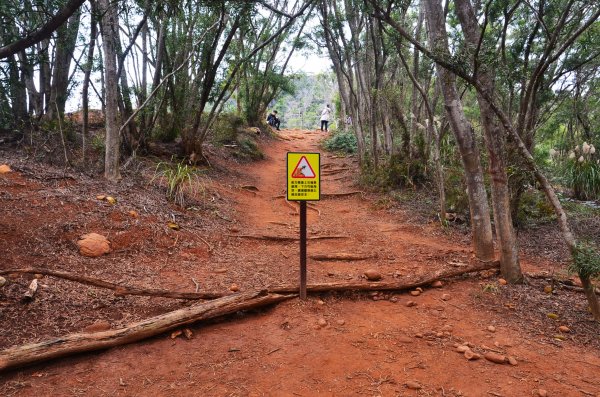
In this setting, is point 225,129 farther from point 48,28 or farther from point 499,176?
point 48,28

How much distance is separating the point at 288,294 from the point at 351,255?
2.10 meters

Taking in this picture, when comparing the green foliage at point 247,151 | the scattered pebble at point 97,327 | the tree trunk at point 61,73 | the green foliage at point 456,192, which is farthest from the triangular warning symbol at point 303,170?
the green foliage at point 247,151

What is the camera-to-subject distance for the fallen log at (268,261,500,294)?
4109mm

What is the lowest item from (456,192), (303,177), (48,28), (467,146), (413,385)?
(413,385)

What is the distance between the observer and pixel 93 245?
16.1 feet

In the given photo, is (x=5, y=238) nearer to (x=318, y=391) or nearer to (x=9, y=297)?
(x=9, y=297)

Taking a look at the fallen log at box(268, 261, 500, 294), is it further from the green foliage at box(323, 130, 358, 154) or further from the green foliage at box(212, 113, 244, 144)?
the green foliage at box(323, 130, 358, 154)

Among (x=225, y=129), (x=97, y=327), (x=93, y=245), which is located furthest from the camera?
(x=225, y=129)

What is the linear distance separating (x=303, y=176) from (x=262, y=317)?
145cm

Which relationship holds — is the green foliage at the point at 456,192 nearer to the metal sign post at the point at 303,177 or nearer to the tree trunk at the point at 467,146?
the tree trunk at the point at 467,146

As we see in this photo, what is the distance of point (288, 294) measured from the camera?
4051 mm

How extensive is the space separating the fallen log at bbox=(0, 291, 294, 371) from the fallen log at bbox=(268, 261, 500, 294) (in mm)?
161

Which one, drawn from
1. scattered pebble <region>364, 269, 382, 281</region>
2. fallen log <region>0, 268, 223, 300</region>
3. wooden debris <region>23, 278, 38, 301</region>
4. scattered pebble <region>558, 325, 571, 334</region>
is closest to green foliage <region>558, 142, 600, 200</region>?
scattered pebble <region>558, 325, 571, 334</region>

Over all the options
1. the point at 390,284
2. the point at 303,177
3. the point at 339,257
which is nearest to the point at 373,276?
the point at 390,284
